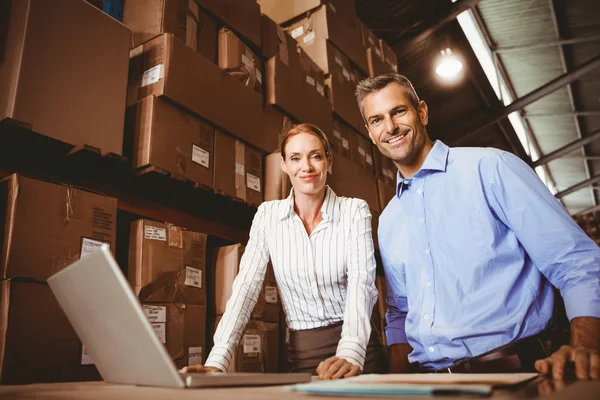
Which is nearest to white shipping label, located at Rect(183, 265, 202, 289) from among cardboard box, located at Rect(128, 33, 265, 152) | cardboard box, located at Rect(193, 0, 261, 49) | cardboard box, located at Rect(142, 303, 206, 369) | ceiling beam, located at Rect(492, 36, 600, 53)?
cardboard box, located at Rect(142, 303, 206, 369)

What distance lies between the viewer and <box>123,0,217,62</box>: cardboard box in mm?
2068

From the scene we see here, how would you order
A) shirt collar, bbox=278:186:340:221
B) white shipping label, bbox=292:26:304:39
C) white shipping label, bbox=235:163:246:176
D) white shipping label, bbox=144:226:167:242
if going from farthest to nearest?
1. white shipping label, bbox=292:26:304:39
2. white shipping label, bbox=235:163:246:176
3. white shipping label, bbox=144:226:167:242
4. shirt collar, bbox=278:186:340:221

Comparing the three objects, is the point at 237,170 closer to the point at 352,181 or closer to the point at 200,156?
the point at 200,156

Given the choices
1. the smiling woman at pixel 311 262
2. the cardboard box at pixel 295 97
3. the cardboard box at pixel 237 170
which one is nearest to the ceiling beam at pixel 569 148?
the cardboard box at pixel 295 97

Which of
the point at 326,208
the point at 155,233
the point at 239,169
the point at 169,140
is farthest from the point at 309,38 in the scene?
the point at 155,233

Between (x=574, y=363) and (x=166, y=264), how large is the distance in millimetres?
1572

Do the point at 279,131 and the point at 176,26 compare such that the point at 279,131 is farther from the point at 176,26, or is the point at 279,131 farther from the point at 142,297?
the point at 142,297

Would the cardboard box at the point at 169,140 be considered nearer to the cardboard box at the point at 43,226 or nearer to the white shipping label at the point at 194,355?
the cardboard box at the point at 43,226

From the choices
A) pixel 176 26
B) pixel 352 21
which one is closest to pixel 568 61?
pixel 352 21

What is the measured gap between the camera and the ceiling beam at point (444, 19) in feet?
15.8

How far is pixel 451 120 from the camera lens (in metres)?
6.99

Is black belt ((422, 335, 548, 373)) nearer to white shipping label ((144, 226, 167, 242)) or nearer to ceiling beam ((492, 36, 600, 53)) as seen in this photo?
white shipping label ((144, 226, 167, 242))

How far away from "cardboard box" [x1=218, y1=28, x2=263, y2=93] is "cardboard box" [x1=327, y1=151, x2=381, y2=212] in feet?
2.41

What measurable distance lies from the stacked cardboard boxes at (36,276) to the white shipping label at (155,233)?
0.28 metres
